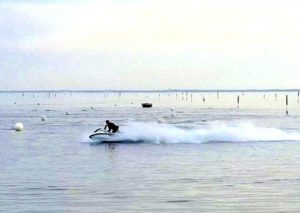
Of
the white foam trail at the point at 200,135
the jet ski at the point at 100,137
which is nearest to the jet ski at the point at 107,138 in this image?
the jet ski at the point at 100,137

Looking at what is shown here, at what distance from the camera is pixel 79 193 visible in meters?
26.7

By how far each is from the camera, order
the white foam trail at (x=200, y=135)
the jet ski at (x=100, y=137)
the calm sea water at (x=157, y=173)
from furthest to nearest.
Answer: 1. the white foam trail at (x=200, y=135)
2. the jet ski at (x=100, y=137)
3. the calm sea water at (x=157, y=173)

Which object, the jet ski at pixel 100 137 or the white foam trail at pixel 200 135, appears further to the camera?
the white foam trail at pixel 200 135

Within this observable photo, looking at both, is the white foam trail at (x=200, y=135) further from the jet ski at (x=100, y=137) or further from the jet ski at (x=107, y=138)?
the jet ski at (x=100, y=137)

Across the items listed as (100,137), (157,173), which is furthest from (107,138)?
(157,173)

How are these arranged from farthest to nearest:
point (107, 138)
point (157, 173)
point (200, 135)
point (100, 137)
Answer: point (200, 135) < point (107, 138) < point (100, 137) < point (157, 173)

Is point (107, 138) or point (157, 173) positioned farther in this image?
point (107, 138)

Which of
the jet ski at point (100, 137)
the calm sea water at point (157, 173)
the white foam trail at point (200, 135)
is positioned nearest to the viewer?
the calm sea water at point (157, 173)

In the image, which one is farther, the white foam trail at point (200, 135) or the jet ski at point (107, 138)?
the white foam trail at point (200, 135)

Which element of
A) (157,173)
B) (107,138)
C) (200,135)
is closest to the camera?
(157,173)

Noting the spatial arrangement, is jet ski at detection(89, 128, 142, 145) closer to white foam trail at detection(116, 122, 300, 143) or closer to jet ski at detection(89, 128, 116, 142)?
jet ski at detection(89, 128, 116, 142)

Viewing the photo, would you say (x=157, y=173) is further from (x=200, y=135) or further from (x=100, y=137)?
(x=200, y=135)

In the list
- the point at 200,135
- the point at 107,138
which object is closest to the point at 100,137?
the point at 107,138

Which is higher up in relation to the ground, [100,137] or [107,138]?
[100,137]
